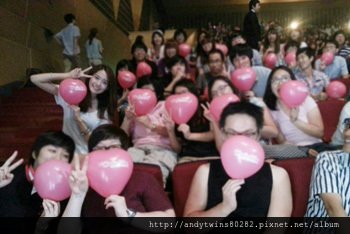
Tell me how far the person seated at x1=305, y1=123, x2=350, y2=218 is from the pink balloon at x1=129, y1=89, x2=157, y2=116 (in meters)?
1.23

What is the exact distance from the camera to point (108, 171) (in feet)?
4.59

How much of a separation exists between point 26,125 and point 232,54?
2.18 m

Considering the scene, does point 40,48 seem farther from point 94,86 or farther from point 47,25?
point 94,86

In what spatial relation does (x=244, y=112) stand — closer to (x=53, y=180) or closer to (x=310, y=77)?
(x=53, y=180)

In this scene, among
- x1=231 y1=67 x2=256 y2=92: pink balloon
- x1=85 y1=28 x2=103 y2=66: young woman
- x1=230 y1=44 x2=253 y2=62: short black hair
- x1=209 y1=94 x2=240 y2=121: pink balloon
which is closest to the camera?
x1=209 y1=94 x2=240 y2=121: pink balloon

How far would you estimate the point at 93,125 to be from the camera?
2.49 metres

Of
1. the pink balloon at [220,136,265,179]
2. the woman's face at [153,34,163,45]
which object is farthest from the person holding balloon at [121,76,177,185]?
the woman's face at [153,34,163,45]

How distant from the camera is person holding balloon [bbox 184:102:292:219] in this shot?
1551 millimetres

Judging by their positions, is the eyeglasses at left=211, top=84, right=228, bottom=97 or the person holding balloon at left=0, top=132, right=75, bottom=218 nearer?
the person holding balloon at left=0, top=132, right=75, bottom=218

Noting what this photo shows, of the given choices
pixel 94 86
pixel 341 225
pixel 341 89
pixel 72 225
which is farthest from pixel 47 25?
pixel 341 225

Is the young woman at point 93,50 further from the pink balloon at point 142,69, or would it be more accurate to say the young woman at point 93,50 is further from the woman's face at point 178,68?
the woman's face at point 178,68

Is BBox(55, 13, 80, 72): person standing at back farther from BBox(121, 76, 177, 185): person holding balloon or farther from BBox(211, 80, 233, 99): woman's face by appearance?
BBox(211, 80, 233, 99): woman's face

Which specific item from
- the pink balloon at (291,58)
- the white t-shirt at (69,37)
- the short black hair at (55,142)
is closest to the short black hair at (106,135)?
the short black hair at (55,142)

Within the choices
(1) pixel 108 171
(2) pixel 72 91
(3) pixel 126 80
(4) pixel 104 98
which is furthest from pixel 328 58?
(1) pixel 108 171
